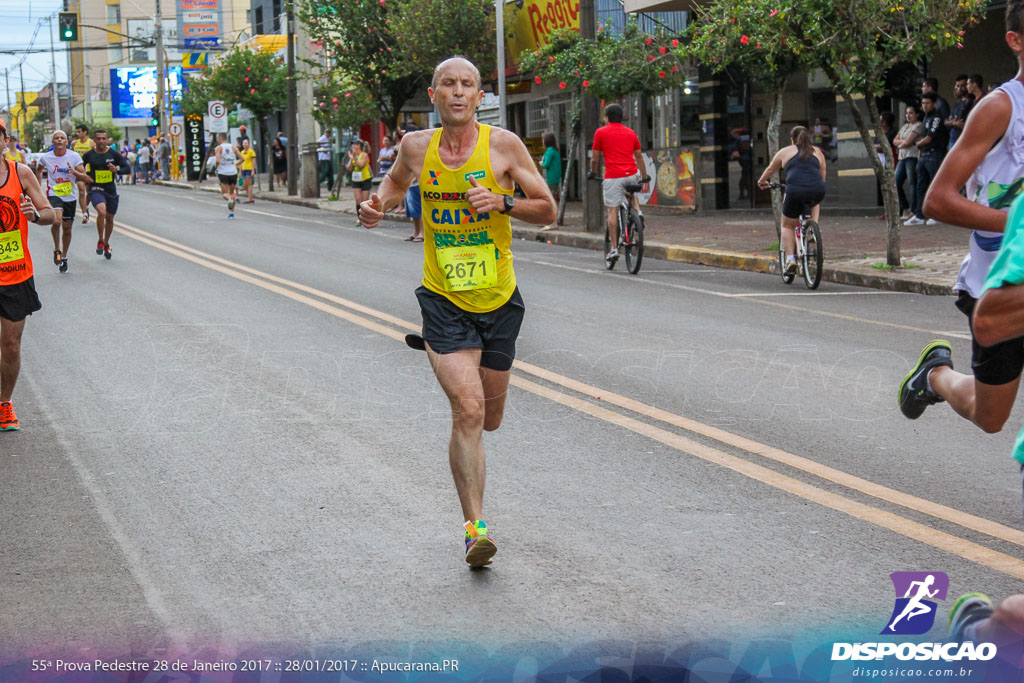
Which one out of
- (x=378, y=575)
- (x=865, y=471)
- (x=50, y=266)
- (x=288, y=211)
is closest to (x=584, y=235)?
(x=50, y=266)

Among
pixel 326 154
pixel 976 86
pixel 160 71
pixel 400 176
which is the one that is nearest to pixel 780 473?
pixel 400 176

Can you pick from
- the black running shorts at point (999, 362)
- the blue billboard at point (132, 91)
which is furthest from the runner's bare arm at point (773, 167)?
the blue billboard at point (132, 91)

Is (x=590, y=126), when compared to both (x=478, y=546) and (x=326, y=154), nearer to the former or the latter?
(x=478, y=546)

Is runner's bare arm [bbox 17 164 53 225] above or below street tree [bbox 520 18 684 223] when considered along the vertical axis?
below

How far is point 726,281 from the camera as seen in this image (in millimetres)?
14992

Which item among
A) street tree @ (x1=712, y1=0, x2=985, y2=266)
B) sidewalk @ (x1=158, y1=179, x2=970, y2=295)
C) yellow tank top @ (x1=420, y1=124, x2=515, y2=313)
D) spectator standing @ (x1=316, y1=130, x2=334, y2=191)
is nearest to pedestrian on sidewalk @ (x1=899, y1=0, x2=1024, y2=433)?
yellow tank top @ (x1=420, y1=124, x2=515, y2=313)

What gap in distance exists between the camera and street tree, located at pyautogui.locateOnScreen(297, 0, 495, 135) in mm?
29875

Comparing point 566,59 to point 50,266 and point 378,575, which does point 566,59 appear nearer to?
point 50,266

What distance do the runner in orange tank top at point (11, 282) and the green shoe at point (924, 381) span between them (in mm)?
4855

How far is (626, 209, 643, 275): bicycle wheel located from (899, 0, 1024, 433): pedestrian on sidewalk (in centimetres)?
1078

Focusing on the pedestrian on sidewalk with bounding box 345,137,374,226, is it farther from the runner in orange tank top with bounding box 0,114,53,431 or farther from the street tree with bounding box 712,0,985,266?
the runner in orange tank top with bounding box 0,114,53,431

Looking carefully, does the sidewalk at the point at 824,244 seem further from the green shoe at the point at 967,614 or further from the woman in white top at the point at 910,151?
the green shoe at the point at 967,614

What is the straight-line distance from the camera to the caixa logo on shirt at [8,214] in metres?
7.52

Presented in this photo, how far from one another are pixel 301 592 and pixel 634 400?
12.0 ft
